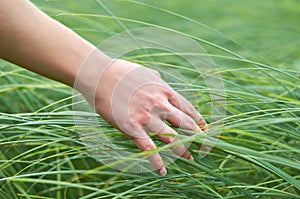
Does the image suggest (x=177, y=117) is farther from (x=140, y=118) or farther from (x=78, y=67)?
(x=78, y=67)

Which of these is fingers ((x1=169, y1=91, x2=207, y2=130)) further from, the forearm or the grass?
the forearm

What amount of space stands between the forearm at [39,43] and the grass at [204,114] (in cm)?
16

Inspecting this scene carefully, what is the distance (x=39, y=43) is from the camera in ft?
3.53

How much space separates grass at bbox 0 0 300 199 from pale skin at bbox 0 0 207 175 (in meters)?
0.08

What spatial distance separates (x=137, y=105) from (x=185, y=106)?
0.33ft

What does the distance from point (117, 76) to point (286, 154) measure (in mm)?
509

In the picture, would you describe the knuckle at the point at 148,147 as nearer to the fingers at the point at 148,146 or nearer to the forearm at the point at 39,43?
the fingers at the point at 148,146

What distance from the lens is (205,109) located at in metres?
1.56

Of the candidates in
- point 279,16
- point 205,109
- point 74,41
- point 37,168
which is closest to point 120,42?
point 205,109

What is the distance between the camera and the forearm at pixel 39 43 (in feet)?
3.49

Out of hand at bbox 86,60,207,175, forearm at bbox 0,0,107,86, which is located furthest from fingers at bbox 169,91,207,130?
forearm at bbox 0,0,107,86

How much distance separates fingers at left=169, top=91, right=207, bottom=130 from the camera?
112 centimetres

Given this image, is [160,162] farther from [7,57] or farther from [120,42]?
[120,42]

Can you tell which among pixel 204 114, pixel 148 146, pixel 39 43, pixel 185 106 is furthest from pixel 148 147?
pixel 204 114
